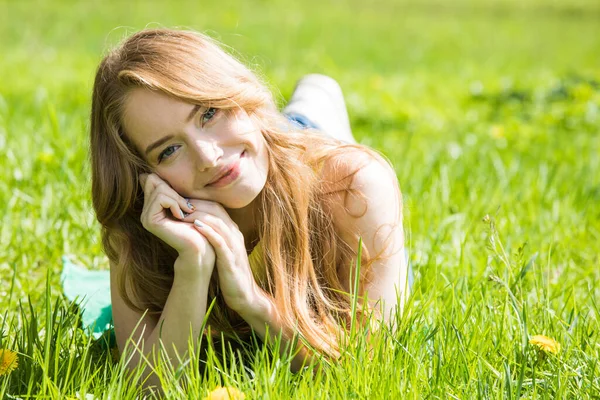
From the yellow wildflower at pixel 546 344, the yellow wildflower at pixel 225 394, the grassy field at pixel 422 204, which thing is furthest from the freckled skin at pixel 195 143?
the yellow wildflower at pixel 546 344

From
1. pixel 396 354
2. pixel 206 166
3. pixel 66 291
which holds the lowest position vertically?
pixel 66 291

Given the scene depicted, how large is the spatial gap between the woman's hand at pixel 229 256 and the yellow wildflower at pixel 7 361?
51 cm

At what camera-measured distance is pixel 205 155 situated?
1881 millimetres

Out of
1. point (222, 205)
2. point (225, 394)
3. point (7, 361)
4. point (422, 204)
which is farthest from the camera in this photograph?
point (422, 204)

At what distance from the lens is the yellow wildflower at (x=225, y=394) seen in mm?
1620

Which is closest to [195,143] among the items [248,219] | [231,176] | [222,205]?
[231,176]

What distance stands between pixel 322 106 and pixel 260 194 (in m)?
1.13

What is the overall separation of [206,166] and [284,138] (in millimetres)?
347

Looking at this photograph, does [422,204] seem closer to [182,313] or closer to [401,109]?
Result: [182,313]

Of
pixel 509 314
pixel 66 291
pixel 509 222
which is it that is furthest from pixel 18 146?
pixel 509 314

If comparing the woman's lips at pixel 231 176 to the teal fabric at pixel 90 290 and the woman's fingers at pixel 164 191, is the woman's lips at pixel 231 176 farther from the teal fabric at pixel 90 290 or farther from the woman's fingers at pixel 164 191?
the teal fabric at pixel 90 290

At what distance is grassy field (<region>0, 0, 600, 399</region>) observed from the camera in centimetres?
175

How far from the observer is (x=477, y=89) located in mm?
5766

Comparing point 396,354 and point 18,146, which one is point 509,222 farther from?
point 18,146
